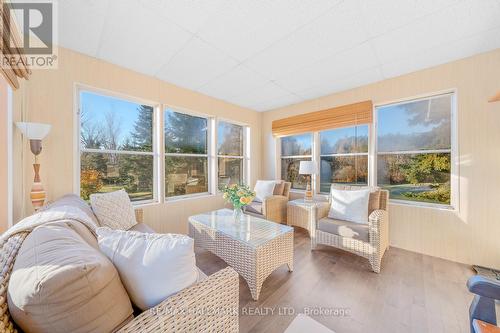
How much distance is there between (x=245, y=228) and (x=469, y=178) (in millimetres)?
2744

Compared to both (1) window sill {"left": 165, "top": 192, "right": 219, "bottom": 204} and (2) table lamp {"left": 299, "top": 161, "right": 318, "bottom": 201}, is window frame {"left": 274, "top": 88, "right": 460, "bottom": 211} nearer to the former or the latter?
(2) table lamp {"left": 299, "top": 161, "right": 318, "bottom": 201}

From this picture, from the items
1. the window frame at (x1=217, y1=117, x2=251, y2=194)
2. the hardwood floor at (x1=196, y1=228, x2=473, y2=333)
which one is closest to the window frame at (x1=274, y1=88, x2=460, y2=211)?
the hardwood floor at (x1=196, y1=228, x2=473, y2=333)

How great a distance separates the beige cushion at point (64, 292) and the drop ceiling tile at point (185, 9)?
1.82 meters

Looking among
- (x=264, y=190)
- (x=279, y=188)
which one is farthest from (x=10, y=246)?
(x=279, y=188)

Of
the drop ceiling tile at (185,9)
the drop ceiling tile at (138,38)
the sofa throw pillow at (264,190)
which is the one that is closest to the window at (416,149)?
the sofa throw pillow at (264,190)

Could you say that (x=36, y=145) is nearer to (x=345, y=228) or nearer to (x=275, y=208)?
(x=275, y=208)

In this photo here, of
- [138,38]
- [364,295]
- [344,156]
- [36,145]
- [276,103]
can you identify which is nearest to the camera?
[364,295]

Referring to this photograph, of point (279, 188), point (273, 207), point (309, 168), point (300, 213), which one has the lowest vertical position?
point (300, 213)

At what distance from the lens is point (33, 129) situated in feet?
5.83

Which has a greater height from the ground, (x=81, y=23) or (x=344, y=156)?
(x=81, y=23)

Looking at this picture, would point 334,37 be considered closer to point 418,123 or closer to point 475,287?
point 418,123

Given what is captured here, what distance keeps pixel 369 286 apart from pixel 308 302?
69cm

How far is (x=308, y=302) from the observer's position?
164cm

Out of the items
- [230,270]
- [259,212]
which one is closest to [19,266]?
[230,270]
